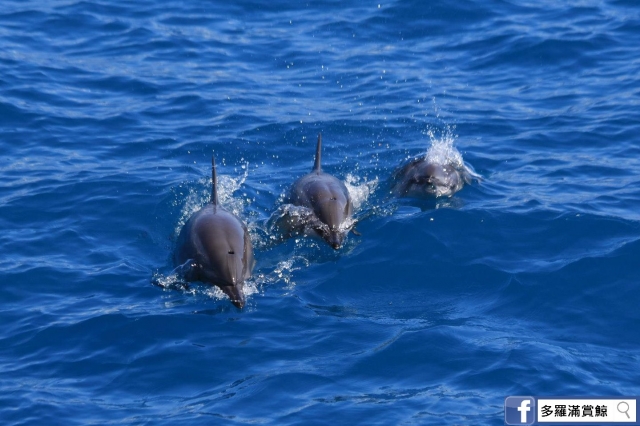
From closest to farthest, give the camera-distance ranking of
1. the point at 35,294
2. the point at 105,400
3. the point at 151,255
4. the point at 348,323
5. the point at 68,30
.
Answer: the point at 105,400, the point at 348,323, the point at 35,294, the point at 151,255, the point at 68,30

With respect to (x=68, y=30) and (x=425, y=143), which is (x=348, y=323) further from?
(x=68, y=30)

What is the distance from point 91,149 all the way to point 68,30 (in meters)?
6.05

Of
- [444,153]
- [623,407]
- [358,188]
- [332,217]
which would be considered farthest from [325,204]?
[623,407]

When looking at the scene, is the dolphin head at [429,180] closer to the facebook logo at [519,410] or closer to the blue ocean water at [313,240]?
the blue ocean water at [313,240]

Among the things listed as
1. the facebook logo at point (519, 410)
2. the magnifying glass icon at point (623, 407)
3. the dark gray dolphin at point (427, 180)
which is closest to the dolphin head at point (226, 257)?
the dark gray dolphin at point (427, 180)

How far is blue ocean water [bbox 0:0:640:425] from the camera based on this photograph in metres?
11.2

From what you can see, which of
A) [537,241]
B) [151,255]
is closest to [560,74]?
[537,241]

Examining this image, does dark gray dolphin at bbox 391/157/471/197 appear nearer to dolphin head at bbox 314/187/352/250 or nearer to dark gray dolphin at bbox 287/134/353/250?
dark gray dolphin at bbox 287/134/353/250

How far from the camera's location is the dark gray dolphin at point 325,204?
46.3ft

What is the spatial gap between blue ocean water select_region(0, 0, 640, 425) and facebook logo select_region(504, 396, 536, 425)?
4.8 inches

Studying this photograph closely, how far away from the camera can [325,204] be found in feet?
46.9

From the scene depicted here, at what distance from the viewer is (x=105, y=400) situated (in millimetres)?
10938

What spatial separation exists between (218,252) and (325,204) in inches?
83.1

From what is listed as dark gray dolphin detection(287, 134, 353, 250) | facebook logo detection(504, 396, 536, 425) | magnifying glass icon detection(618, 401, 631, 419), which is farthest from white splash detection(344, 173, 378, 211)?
magnifying glass icon detection(618, 401, 631, 419)
